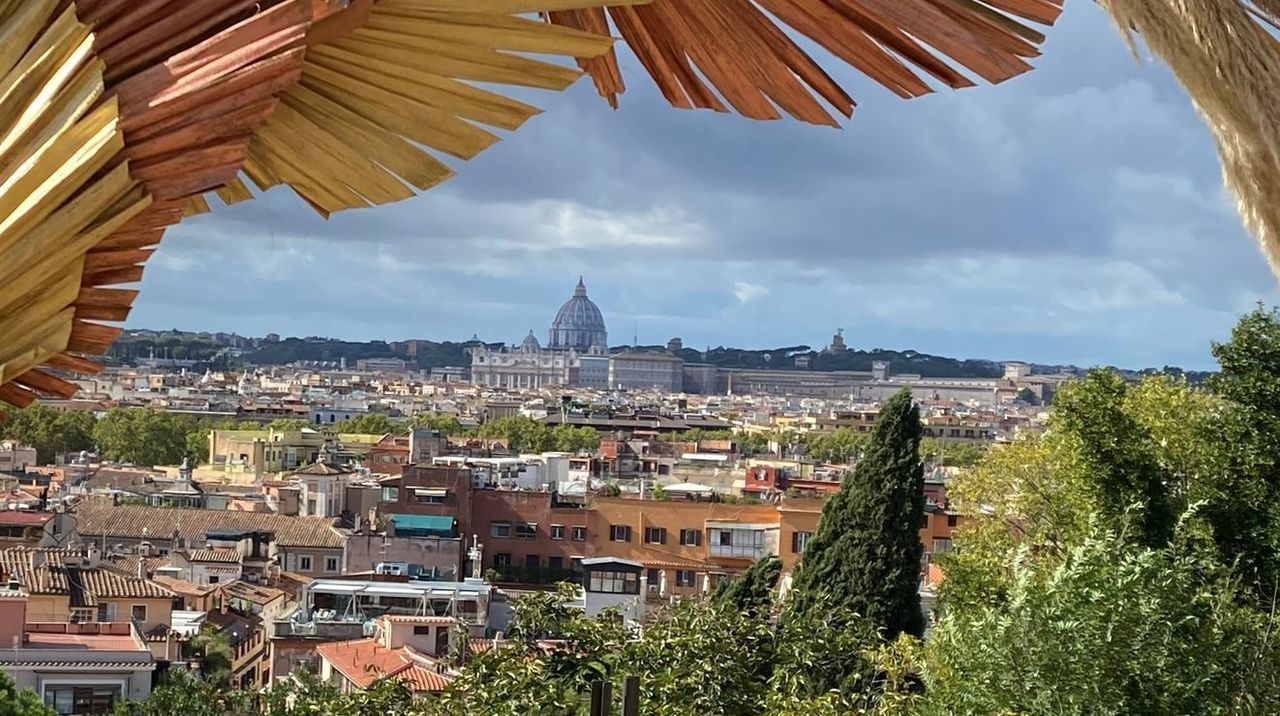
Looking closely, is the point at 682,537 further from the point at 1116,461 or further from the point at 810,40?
the point at 810,40

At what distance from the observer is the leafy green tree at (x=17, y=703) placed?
7285 millimetres

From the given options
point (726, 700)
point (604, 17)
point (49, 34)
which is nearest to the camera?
point (49, 34)

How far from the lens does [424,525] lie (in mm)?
18953

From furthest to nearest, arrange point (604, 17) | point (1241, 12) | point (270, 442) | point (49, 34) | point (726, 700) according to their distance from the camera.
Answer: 1. point (270, 442)
2. point (726, 700)
3. point (1241, 12)
4. point (604, 17)
5. point (49, 34)

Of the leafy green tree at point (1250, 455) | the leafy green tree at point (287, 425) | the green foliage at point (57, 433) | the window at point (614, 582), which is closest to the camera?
the leafy green tree at point (1250, 455)

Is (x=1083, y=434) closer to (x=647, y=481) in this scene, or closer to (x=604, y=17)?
(x=604, y=17)

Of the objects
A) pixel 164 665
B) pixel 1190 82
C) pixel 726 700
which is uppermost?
pixel 1190 82

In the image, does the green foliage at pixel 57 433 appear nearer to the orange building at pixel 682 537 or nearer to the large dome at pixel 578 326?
the orange building at pixel 682 537

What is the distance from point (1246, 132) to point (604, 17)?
0.34m

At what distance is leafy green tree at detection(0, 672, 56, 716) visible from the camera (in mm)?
7285

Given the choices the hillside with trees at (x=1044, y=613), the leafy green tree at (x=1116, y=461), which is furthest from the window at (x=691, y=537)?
the leafy green tree at (x=1116, y=461)

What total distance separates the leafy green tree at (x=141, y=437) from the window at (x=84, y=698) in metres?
20.9

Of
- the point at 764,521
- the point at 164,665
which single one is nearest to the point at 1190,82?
the point at 164,665

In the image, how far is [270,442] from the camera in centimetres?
3108
